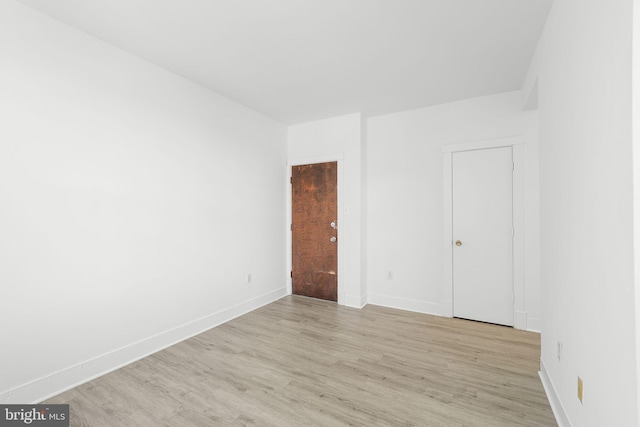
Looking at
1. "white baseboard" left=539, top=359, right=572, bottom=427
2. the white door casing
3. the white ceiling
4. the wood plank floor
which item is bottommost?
the wood plank floor

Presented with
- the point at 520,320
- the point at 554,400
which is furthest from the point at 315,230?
the point at 554,400

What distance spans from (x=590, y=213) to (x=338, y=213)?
9.66ft

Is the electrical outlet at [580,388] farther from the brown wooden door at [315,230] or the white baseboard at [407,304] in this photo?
the brown wooden door at [315,230]

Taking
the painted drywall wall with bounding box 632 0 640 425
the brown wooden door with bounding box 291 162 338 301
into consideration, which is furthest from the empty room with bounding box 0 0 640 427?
the brown wooden door with bounding box 291 162 338 301

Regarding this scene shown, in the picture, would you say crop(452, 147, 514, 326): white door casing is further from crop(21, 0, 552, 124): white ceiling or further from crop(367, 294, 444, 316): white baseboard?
crop(21, 0, 552, 124): white ceiling

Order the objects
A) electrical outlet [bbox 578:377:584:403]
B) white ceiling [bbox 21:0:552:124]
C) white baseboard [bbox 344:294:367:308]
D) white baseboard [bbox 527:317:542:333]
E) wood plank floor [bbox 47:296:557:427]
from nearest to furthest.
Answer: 1. electrical outlet [bbox 578:377:584:403]
2. wood plank floor [bbox 47:296:557:427]
3. white ceiling [bbox 21:0:552:124]
4. white baseboard [bbox 527:317:542:333]
5. white baseboard [bbox 344:294:367:308]

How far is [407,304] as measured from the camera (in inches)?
149

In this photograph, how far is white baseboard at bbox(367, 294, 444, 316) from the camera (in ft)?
11.8

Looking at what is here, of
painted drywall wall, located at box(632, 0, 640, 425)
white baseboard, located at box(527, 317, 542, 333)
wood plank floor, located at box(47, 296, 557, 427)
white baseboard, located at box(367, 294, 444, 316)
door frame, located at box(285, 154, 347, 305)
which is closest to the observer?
Result: painted drywall wall, located at box(632, 0, 640, 425)

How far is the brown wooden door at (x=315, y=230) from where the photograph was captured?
13.5 ft

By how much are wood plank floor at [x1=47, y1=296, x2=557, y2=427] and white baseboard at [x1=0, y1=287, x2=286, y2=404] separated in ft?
0.27

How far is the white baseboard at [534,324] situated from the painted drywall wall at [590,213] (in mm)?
1252

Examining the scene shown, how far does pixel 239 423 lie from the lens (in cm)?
175

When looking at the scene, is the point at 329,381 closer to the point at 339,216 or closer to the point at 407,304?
the point at 407,304
